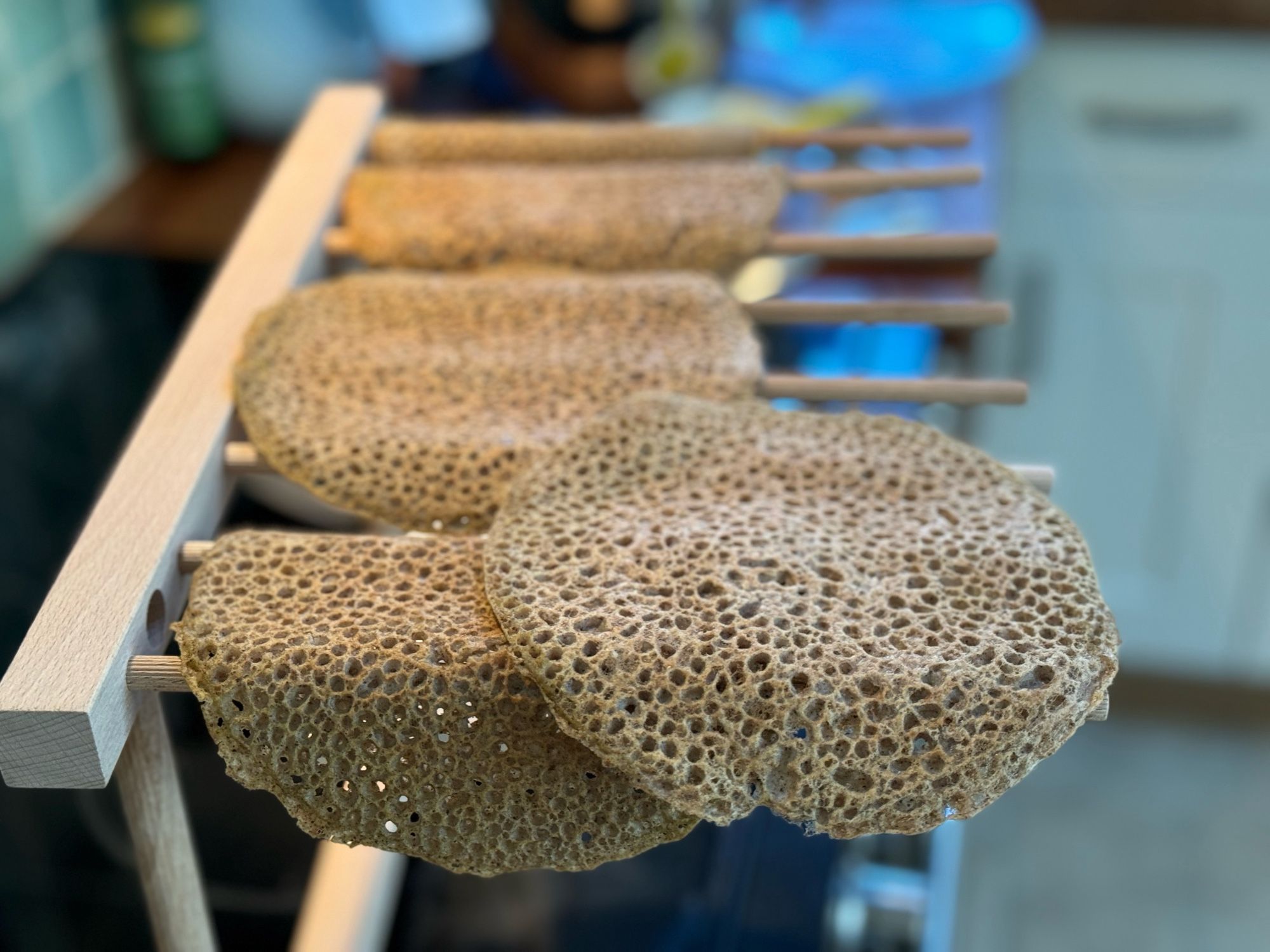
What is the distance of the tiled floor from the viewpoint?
1600 mm

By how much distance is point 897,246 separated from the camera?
0.62 meters

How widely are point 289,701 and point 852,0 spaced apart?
1.44 meters

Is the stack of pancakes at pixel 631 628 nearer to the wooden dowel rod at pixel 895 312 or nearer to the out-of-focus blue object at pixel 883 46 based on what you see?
the wooden dowel rod at pixel 895 312

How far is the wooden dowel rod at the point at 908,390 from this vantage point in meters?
0.54

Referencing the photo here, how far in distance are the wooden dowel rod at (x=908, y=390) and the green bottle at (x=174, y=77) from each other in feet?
3.58

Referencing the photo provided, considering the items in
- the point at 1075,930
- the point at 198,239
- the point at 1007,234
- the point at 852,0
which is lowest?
the point at 1075,930

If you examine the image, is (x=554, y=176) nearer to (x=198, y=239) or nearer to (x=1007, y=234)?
(x=198, y=239)

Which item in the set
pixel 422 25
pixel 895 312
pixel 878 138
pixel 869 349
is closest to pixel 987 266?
pixel 869 349

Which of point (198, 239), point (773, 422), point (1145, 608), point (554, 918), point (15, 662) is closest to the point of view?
point (15, 662)

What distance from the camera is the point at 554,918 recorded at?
2.25 feet

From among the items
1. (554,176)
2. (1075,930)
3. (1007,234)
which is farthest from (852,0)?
(1075,930)

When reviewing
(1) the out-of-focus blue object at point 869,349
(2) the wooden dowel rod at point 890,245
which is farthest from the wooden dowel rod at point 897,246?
(1) the out-of-focus blue object at point 869,349

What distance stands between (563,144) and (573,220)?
0.31 ft

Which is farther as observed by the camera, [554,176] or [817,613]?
[554,176]
